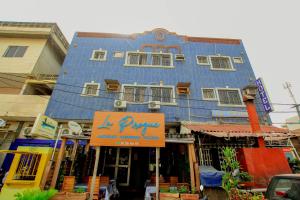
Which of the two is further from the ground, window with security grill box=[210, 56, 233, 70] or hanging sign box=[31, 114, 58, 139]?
window with security grill box=[210, 56, 233, 70]

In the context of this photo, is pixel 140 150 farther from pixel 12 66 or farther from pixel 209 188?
pixel 12 66

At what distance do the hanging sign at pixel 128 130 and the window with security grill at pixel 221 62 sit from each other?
11.2 metres

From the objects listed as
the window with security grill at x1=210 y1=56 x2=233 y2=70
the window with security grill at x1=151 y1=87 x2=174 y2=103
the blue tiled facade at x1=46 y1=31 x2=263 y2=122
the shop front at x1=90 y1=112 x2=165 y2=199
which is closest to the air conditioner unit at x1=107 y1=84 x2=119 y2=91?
the blue tiled facade at x1=46 y1=31 x2=263 y2=122

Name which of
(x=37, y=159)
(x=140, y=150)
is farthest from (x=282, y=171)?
(x=37, y=159)

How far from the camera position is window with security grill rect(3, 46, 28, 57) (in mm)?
16406

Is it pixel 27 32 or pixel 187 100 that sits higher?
pixel 27 32

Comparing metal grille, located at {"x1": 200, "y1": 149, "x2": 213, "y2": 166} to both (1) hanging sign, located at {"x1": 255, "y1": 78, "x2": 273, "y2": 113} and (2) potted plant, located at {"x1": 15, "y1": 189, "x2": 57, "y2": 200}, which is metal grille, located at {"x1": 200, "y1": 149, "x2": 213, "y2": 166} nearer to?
(1) hanging sign, located at {"x1": 255, "y1": 78, "x2": 273, "y2": 113}

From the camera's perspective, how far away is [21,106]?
13.6 meters

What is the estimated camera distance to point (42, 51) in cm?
1661

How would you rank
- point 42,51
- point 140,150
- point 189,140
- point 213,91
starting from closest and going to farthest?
point 189,140 < point 140,150 < point 213,91 < point 42,51

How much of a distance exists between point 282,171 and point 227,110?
22.7 feet

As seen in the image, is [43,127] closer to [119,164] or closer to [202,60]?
[119,164]

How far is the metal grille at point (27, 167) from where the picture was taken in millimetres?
8820

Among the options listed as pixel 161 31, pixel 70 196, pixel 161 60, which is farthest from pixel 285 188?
pixel 161 31
